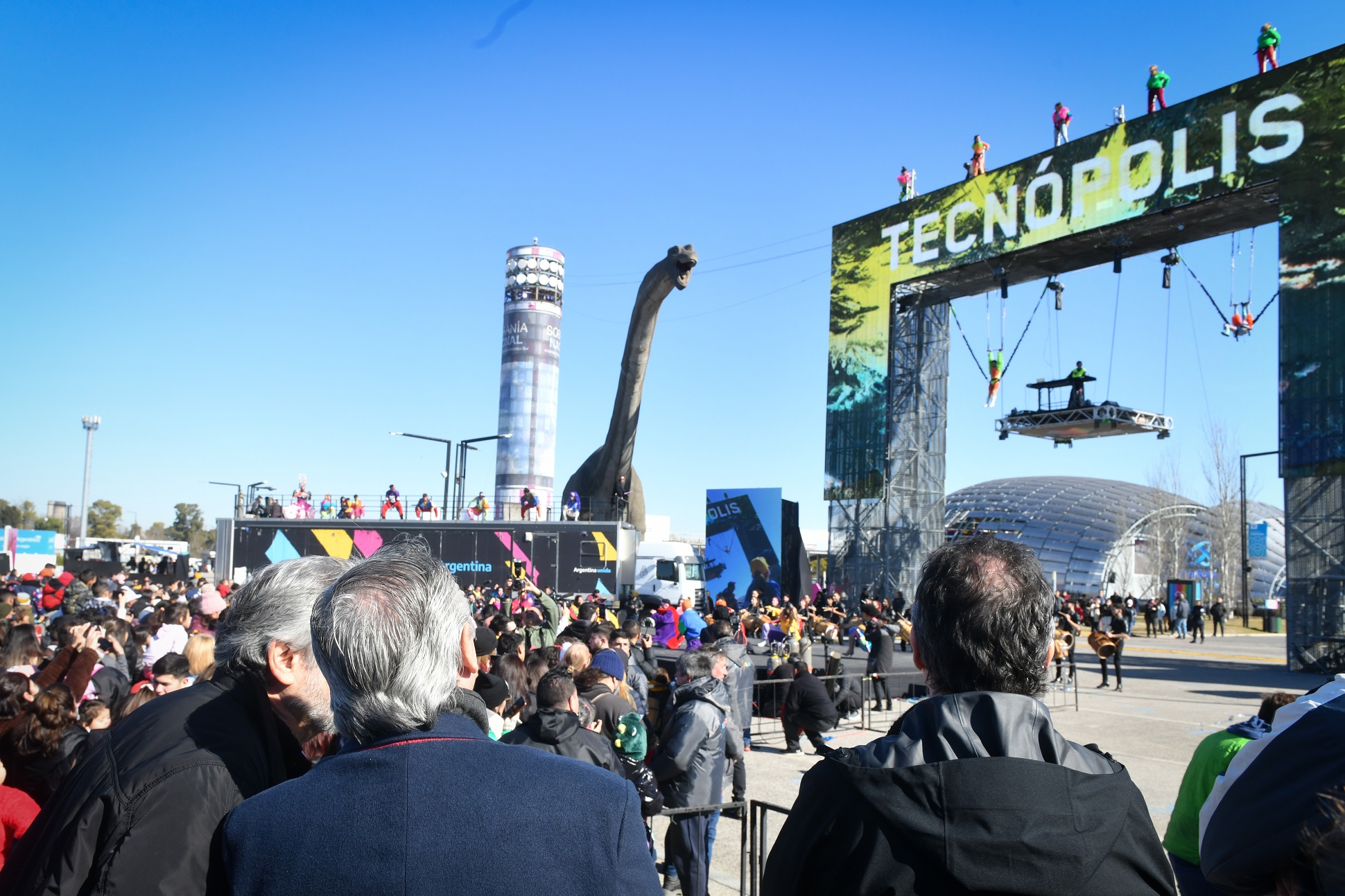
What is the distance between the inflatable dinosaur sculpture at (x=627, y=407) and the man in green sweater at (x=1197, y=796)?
23.0 meters

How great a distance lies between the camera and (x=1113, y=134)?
22.9 m

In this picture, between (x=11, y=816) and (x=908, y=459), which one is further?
(x=908, y=459)

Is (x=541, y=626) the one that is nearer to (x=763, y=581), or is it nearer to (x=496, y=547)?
(x=763, y=581)

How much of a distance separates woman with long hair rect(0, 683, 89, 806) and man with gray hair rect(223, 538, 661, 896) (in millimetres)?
3138

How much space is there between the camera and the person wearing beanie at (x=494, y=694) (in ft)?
18.6

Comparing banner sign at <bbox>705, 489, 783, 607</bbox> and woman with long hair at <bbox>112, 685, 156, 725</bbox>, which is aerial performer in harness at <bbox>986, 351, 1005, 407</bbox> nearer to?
banner sign at <bbox>705, 489, 783, 607</bbox>

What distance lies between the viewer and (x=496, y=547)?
28.4 meters

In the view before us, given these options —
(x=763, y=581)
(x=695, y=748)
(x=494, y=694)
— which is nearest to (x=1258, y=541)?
(x=763, y=581)

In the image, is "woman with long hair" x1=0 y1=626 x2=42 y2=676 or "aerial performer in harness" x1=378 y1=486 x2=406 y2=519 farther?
"aerial performer in harness" x1=378 y1=486 x2=406 y2=519

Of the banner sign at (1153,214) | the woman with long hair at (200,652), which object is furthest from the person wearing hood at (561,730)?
the banner sign at (1153,214)

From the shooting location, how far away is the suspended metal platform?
951 inches

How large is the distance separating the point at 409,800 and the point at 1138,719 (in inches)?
565

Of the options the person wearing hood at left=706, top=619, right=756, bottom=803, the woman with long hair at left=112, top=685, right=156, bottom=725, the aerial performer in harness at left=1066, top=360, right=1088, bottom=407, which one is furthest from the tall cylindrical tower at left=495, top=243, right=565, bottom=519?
the woman with long hair at left=112, top=685, right=156, bottom=725

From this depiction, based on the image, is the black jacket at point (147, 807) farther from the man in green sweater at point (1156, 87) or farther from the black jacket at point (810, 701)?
the man in green sweater at point (1156, 87)
